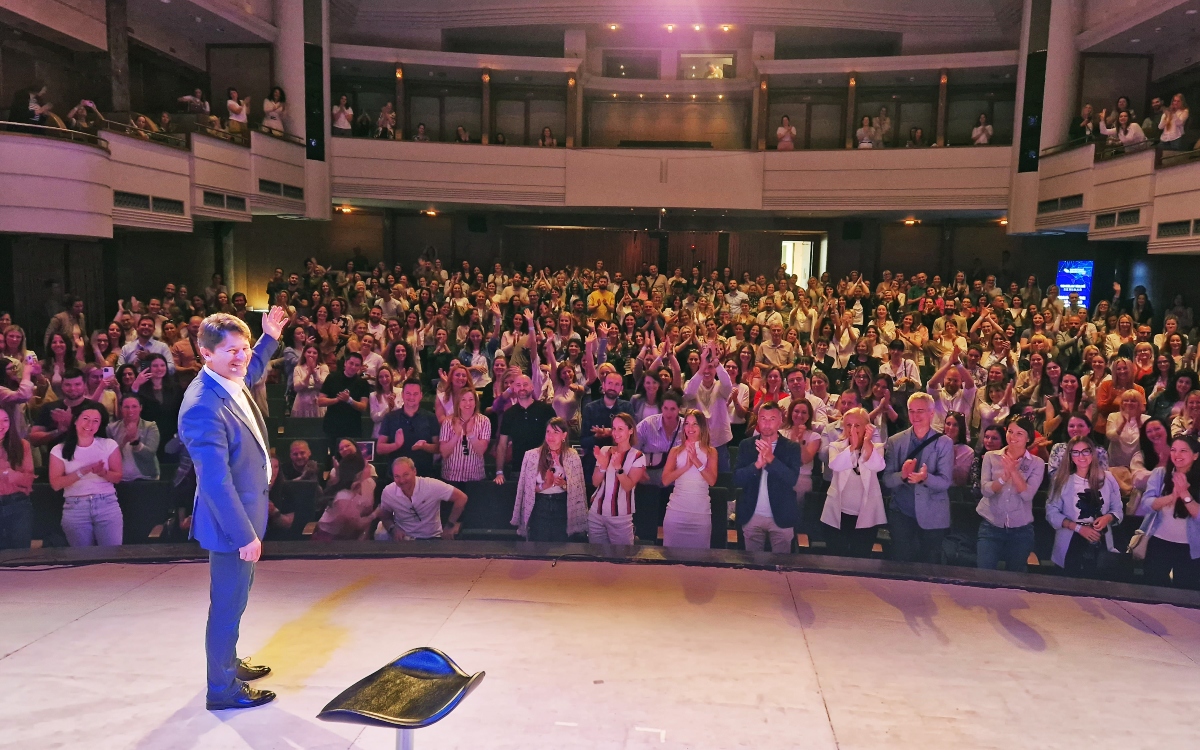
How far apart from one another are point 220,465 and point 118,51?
12.5 m

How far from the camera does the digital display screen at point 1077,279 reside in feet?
53.4

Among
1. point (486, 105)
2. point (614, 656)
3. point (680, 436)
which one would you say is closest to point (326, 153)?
point (486, 105)

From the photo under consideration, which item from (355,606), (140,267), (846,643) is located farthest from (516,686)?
(140,267)

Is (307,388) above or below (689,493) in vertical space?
above

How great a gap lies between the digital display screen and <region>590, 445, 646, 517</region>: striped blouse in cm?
1395

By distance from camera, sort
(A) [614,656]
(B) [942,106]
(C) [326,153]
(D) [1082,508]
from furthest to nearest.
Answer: (B) [942,106] → (C) [326,153] → (D) [1082,508] → (A) [614,656]

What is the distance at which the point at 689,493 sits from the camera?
5.13 m

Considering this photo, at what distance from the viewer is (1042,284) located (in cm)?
1783

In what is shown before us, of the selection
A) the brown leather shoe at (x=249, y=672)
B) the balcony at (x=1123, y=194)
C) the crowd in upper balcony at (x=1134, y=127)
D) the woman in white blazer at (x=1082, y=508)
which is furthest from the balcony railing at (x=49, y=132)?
the crowd in upper balcony at (x=1134, y=127)

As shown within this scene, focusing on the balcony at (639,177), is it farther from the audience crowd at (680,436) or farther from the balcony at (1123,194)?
the audience crowd at (680,436)

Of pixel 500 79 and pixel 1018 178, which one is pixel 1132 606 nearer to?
pixel 1018 178

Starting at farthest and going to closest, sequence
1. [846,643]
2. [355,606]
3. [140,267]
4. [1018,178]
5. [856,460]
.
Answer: [1018,178]
[140,267]
[856,460]
[355,606]
[846,643]

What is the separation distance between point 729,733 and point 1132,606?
2586mm

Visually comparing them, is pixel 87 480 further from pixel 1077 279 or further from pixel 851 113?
pixel 1077 279
